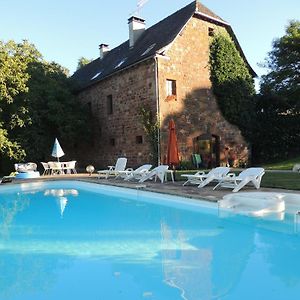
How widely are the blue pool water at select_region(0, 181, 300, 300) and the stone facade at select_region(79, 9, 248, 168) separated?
8.52m

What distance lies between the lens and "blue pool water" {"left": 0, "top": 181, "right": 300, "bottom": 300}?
3.46 m

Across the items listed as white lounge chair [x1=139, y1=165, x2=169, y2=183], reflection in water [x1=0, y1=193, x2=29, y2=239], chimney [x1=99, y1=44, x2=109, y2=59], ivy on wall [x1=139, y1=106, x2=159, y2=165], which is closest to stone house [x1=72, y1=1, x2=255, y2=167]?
ivy on wall [x1=139, y1=106, x2=159, y2=165]

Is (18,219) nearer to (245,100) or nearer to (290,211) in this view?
(290,211)

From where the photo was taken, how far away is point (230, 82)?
1844cm

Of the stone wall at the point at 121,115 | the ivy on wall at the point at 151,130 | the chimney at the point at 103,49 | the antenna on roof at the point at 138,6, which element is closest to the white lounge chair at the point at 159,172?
the ivy on wall at the point at 151,130

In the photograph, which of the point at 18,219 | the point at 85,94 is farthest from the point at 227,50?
the point at 18,219

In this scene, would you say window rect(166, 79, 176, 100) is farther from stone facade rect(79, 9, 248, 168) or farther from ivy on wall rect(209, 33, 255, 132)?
ivy on wall rect(209, 33, 255, 132)

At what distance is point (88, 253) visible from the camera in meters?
4.79

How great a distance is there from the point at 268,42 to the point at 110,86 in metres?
11.6

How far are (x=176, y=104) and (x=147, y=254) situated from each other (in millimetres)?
12611

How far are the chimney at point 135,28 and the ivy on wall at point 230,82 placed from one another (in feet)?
16.1

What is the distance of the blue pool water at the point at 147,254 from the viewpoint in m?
3.46

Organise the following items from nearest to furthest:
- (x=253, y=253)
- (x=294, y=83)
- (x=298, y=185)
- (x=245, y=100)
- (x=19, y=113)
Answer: (x=253, y=253) < (x=298, y=185) < (x=19, y=113) < (x=245, y=100) < (x=294, y=83)

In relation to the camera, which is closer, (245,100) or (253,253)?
(253,253)
